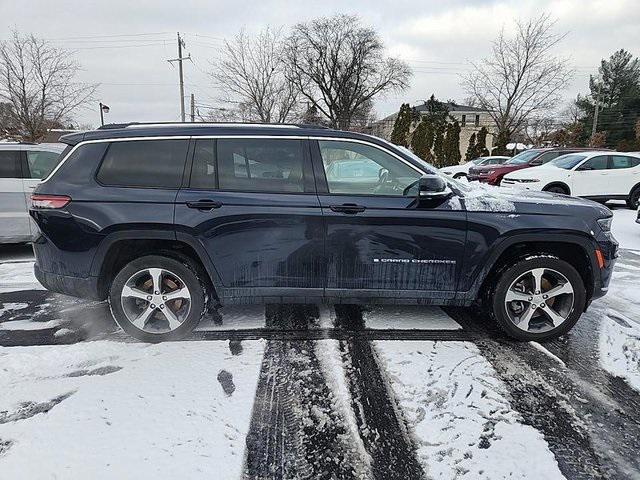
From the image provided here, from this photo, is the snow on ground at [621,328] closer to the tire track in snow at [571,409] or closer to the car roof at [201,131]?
the tire track in snow at [571,409]

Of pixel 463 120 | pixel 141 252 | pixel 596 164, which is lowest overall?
pixel 141 252

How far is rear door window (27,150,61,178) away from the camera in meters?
6.10

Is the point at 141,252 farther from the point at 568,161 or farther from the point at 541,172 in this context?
the point at 568,161

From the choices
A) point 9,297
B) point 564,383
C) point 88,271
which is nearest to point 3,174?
point 9,297

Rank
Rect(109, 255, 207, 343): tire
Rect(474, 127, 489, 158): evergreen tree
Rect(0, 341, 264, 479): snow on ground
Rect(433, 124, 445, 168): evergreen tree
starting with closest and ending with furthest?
Rect(0, 341, 264, 479): snow on ground → Rect(109, 255, 207, 343): tire → Rect(474, 127, 489, 158): evergreen tree → Rect(433, 124, 445, 168): evergreen tree

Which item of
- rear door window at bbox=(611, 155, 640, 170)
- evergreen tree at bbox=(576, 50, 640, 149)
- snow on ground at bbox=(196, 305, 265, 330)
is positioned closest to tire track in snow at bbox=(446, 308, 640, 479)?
snow on ground at bbox=(196, 305, 265, 330)

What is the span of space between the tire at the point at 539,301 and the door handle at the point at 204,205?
243cm

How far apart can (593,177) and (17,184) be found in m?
12.9

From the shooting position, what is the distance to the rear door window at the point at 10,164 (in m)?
6.01

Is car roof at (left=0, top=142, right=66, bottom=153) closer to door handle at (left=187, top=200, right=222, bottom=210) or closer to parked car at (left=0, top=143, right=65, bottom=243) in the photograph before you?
parked car at (left=0, top=143, right=65, bottom=243)

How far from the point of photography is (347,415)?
8.34 ft

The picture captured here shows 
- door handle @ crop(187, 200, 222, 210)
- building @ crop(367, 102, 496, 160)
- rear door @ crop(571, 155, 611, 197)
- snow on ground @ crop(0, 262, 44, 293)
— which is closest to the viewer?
door handle @ crop(187, 200, 222, 210)

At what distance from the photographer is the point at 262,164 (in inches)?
131

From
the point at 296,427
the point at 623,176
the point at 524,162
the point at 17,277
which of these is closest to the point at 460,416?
the point at 296,427
